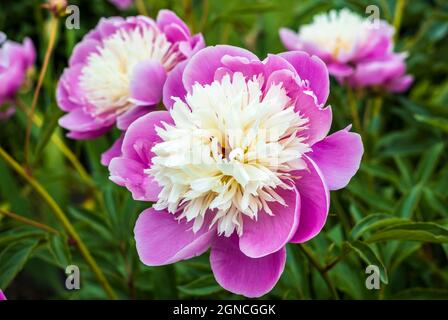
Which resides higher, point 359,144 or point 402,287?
point 359,144

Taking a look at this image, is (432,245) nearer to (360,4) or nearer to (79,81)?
(360,4)

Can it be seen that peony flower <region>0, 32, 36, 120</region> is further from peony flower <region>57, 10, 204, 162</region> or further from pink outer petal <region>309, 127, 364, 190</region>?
pink outer petal <region>309, 127, 364, 190</region>

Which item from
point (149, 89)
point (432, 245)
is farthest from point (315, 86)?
point (432, 245)

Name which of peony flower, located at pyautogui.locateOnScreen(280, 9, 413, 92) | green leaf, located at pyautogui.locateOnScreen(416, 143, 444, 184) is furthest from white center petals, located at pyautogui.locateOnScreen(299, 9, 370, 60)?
green leaf, located at pyautogui.locateOnScreen(416, 143, 444, 184)

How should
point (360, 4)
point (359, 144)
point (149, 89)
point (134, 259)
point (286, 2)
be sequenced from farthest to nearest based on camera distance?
1. point (286, 2)
2. point (360, 4)
3. point (134, 259)
4. point (149, 89)
5. point (359, 144)

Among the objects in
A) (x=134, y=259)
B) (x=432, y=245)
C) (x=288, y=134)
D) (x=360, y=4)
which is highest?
(x=288, y=134)

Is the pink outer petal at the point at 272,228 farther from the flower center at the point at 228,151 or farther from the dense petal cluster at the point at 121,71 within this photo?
the dense petal cluster at the point at 121,71
